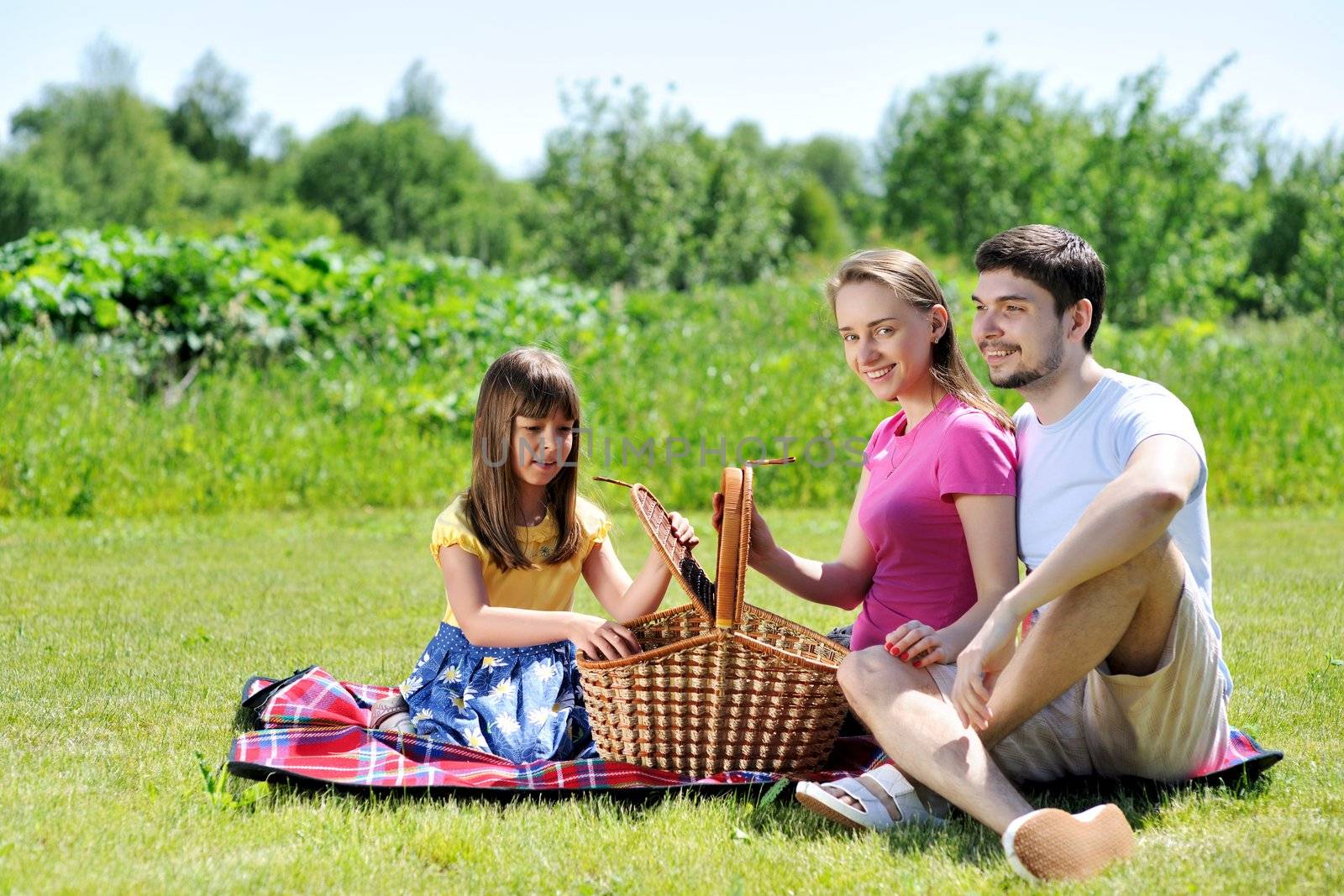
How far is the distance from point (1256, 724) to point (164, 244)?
9548 millimetres

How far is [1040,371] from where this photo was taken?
9.98ft

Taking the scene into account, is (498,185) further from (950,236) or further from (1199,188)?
(1199,188)

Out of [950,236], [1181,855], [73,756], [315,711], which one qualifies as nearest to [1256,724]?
[1181,855]

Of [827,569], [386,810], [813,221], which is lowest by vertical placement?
[386,810]

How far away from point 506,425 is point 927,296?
1.32m

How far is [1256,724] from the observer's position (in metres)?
3.87

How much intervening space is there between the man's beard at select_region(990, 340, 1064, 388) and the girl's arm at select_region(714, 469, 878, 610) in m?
0.64

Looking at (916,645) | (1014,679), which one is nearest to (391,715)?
(916,645)

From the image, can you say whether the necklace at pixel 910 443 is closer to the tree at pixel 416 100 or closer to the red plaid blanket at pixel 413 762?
the red plaid blanket at pixel 413 762

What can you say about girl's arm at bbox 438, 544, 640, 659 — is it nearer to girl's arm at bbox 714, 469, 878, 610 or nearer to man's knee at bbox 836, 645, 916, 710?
girl's arm at bbox 714, 469, 878, 610

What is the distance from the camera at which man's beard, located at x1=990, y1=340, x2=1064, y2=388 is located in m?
3.02

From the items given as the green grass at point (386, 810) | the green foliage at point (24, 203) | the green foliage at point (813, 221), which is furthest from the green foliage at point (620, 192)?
the green foliage at point (813, 221)

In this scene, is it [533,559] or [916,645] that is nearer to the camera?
[916,645]

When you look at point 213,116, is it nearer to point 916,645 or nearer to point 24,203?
point 24,203
